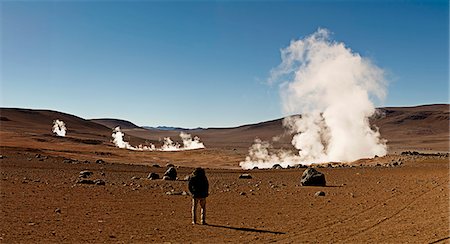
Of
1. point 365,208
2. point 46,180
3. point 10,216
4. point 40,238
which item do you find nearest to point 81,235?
point 40,238

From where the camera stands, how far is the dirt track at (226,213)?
12689 millimetres

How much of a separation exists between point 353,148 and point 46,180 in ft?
171

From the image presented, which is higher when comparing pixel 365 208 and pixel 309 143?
pixel 309 143

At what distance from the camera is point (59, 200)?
18.5 metres

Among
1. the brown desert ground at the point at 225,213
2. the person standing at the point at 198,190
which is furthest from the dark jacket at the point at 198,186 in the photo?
the brown desert ground at the point at 225,213

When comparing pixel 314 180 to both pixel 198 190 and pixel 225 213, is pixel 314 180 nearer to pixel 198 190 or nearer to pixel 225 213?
pixel 225 213

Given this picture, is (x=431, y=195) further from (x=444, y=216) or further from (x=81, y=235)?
(x=81, y=235)

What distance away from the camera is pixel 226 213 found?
17047 millimetres

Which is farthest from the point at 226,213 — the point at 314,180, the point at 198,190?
the point at 314,180

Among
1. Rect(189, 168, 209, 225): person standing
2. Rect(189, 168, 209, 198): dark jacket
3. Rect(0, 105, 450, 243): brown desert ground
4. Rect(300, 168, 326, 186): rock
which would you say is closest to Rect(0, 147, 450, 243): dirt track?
Rect(0, 105, 450, 243): brown desert ground

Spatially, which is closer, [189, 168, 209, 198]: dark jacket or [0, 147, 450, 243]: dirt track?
[0, 147, 450, 243]: dirt track

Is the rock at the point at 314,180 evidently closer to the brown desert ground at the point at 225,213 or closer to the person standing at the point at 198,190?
the brown desert ground at the point at 225,213

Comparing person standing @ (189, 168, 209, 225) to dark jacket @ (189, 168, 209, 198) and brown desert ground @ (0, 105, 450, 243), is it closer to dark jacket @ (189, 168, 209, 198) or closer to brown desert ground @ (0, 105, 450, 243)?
dark jacket @ (189, 168, 209, 198)

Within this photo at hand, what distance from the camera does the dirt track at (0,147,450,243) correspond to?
12689 millimetres
